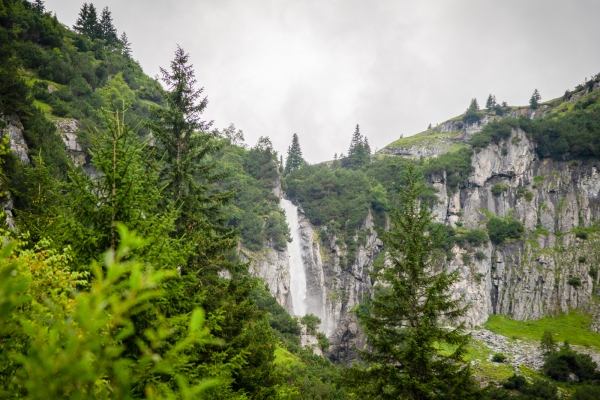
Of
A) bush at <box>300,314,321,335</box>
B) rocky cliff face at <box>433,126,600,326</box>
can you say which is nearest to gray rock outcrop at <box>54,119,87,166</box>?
bush at <box>300,314,321,335</box>

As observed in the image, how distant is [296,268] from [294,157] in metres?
40.5

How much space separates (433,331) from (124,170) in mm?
9880

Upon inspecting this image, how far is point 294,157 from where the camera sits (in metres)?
95.1

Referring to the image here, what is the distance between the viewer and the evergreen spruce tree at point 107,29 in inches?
2815

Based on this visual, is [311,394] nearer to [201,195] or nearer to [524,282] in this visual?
[201,195]

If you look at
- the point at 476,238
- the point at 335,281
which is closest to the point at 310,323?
the point at 335,281

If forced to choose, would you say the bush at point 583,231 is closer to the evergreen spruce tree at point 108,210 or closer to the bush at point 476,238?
the bush at point 476,238

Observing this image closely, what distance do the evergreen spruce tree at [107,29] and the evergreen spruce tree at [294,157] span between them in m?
47.9

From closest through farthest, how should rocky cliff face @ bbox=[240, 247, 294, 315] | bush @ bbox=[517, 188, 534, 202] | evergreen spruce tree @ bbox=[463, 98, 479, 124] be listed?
rocky cliff face @ bbox=[240, 247, 294, 315] < bush @ bbox=[517, 188, 534, 202] < evergreen spruce tree @ bbox=[463, 98, 479, 124]

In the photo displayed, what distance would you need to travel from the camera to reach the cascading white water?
59819mm

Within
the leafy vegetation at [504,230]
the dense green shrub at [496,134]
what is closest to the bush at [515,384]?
the leafy vegetation at [504,230]

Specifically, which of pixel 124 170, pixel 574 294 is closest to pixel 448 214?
pixel 574 294

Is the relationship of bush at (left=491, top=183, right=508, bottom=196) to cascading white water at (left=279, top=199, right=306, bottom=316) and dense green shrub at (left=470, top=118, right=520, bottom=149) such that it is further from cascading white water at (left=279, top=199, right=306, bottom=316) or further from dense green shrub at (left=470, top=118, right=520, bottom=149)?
cascading white water at (left=279, top=199, right=306, bottom=316)

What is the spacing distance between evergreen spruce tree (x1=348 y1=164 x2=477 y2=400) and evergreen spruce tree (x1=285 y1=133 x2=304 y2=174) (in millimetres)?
81259
